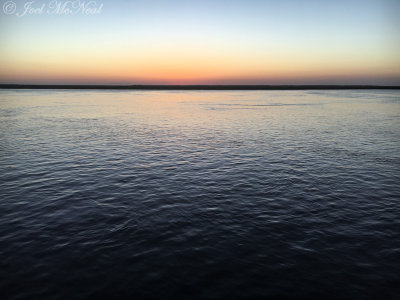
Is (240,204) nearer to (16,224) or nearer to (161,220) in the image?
(161,220)

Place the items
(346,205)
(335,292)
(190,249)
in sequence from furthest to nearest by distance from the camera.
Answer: (346,205) → (190,249) → (335,292)

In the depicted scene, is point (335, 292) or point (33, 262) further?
point (33, 262)

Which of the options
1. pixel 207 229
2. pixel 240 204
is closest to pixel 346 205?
pixel 240 204

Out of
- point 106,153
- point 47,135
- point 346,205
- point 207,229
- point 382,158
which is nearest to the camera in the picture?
point 207,229

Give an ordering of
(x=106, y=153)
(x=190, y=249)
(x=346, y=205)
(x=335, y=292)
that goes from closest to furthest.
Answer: (x=335, y=292) → (x=190, y=249) → (x=346, y=205) → (x=106, y=153)

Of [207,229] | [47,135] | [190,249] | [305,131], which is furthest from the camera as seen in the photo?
[305,131]

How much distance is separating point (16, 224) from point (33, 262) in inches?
204

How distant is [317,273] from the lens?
43.7ft

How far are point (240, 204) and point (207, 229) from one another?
4643 millimetres

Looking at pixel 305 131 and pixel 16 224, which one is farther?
pixel 305 131

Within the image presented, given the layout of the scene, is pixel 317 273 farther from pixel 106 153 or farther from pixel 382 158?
pixel 106 153

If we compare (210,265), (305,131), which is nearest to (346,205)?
(210,265)

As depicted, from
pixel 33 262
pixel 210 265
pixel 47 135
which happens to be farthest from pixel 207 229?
pixel 47 135

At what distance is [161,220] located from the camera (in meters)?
18.5
